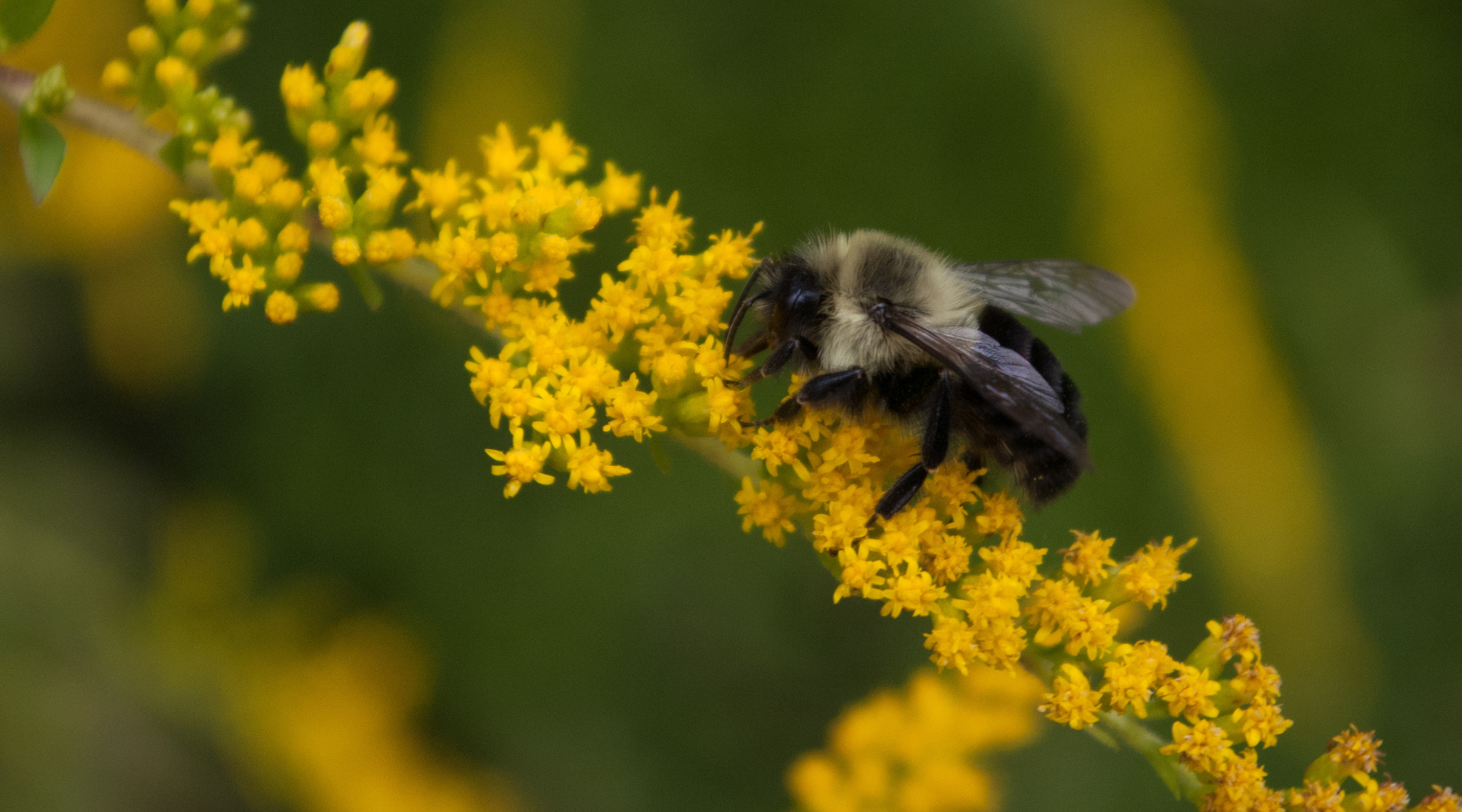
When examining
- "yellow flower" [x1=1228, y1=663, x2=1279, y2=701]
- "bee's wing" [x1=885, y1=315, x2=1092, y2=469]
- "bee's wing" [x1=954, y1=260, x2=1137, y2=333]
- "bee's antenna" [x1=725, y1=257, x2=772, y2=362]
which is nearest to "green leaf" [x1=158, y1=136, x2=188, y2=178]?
"bee's antenna" [x1=725, y1=257, x2=772, y2=362]

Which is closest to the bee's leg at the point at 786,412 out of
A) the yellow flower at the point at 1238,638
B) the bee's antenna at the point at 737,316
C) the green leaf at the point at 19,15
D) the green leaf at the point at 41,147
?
the bee's antenna at the point at 737,316

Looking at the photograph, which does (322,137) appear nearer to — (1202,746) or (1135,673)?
(1135,673)

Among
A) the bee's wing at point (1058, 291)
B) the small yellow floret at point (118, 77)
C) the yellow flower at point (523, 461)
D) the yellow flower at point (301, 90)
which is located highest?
the bee's wing at point (1058, 291)

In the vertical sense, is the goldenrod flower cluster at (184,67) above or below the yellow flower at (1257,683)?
above

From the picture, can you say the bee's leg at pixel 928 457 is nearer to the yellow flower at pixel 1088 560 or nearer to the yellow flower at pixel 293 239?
the yellow flower at pixel 1088 560

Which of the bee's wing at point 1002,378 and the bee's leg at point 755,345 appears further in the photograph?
the bee's leg at point 755,345

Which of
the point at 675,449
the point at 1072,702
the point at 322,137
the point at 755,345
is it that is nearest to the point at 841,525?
the point at 755,345

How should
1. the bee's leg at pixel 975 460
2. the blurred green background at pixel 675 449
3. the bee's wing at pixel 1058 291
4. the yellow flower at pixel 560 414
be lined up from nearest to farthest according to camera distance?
the yellow flower at pixel 560 414 < the bee's leg at pixel 975 460 < the bee's wing at pixel 1058 291 < the blurred green background at pixel 675 449

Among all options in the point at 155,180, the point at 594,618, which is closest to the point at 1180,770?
the point at 594,618
